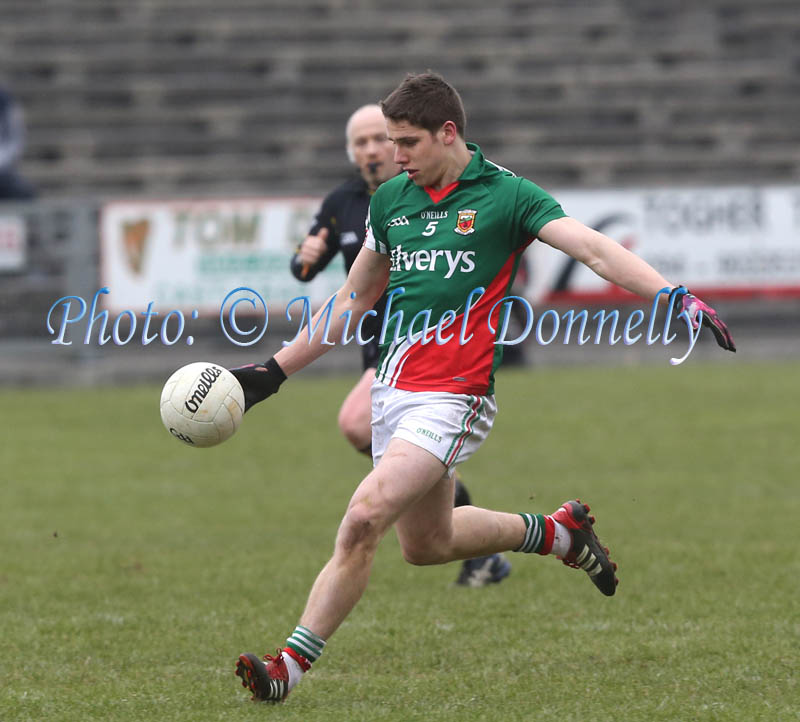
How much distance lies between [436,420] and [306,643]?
88 centimetres

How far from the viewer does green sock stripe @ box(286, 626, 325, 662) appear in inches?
197

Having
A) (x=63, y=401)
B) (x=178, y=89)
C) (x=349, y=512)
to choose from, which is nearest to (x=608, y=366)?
(x=63, y=401)

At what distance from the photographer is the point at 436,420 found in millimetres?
5082

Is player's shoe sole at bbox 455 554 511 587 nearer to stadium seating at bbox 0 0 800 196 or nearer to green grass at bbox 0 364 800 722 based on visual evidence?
green grass at bbox 0 364 800 722

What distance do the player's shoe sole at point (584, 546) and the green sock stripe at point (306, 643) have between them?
131 cm

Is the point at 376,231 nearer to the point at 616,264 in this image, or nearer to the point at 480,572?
the point at 616,264

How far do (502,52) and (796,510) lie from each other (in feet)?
55.5

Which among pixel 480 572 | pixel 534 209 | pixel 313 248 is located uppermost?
pixel 534 209

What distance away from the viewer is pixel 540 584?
24.2ft

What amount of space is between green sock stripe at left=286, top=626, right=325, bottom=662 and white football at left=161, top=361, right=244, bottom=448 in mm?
762

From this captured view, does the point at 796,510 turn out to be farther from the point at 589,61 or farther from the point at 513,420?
the point at 589,61

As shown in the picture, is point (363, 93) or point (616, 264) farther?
point (363, 93)

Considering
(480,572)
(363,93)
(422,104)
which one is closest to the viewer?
(422,104)

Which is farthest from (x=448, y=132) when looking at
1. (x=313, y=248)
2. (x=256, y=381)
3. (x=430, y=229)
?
(x=313, y=248)
